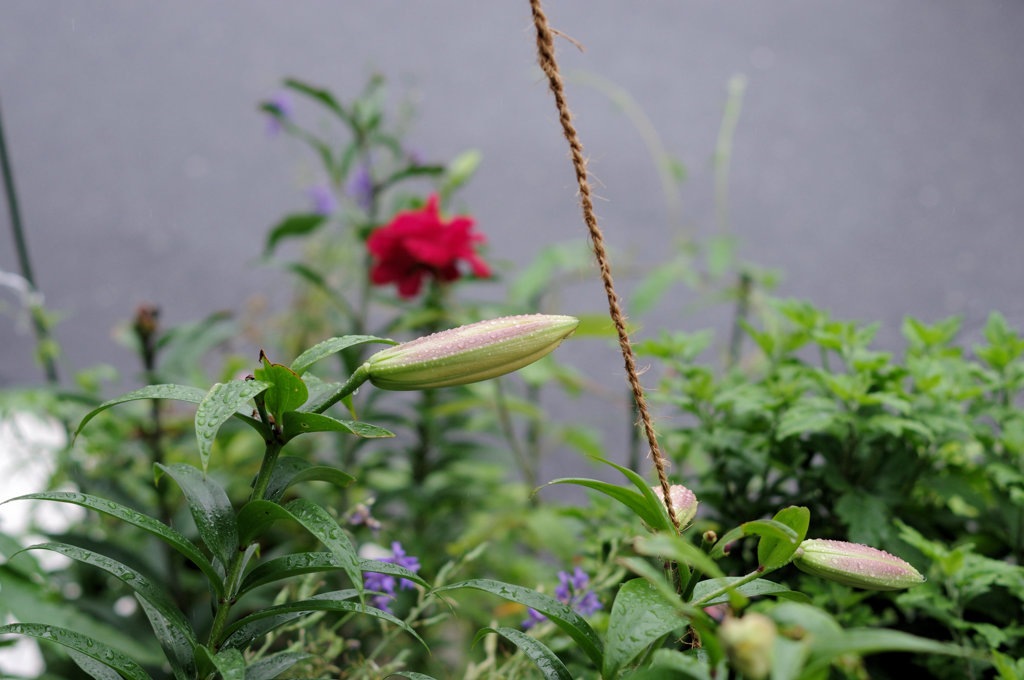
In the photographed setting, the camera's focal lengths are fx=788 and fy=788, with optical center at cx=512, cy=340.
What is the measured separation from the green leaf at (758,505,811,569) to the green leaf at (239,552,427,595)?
0.15 meters

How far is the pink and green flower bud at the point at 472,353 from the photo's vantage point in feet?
1.14

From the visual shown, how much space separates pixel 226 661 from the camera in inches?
13.0

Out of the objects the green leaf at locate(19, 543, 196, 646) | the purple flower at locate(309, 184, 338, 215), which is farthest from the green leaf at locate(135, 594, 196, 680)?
the purple flower at locate(309, 184, 338, 215)

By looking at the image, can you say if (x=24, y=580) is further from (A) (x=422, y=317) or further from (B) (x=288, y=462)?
(A) (x=422, y=317)

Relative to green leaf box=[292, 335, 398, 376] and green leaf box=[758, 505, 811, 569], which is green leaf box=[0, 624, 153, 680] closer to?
green leaf box=[292, 335, 398, 376]

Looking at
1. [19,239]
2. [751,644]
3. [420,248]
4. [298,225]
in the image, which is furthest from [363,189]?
[751,644]

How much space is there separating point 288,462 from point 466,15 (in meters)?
1.89

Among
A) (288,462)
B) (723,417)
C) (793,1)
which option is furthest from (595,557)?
(793,1)

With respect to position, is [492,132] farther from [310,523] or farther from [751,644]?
[751,644]

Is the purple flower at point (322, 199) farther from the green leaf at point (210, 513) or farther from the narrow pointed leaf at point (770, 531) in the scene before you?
the narrow pointed leaf at point (770, 531)

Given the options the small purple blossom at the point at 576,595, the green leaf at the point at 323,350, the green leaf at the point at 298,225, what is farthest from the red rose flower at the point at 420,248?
the green leaf at the point at 323,350

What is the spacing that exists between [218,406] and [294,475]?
0.24 ft

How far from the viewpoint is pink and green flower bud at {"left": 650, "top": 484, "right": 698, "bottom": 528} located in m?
0.38

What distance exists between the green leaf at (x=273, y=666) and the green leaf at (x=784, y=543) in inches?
8.8
